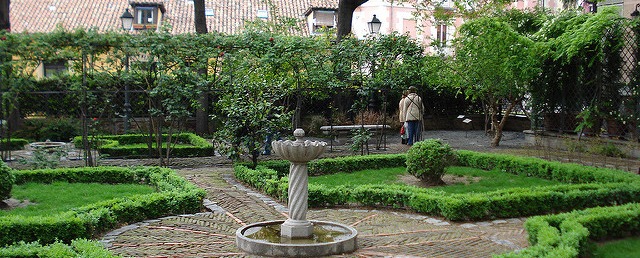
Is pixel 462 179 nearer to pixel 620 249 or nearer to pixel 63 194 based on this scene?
pixel 620 249

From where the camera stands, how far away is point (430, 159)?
11.3 meters

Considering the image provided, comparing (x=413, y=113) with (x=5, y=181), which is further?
(x=413, y=113)

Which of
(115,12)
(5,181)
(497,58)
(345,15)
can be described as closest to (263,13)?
(115,12)

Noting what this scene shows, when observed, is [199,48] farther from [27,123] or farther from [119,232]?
[27,123]

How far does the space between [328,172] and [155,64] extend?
14.3 ft

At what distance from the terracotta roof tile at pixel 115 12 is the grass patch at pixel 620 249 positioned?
86.0ft

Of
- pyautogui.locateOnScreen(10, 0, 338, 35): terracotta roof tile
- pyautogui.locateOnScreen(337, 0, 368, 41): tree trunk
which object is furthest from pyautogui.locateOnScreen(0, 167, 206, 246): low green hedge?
pyautogui.locateOnScreen(10, 0, 338, 35): terracotta roof tile

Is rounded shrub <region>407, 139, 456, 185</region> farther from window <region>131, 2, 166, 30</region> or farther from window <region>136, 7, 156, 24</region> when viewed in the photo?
window <region>136, 7, 156, 24</region>

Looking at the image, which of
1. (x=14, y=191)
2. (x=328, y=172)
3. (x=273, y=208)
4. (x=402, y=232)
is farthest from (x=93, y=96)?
(x=402, y=232)

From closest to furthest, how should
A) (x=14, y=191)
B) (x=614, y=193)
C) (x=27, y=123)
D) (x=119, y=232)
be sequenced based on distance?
(x=119, y=232) < (x=614, y=193) < (x=14, y=191) < (x=27, y=123)

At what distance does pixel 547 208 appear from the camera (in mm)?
9203

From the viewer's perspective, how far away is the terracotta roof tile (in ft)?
110

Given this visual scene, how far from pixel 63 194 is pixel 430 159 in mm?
6046

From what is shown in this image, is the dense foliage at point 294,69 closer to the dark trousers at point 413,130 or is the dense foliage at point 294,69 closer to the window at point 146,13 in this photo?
the dark trousers at point 413,130
